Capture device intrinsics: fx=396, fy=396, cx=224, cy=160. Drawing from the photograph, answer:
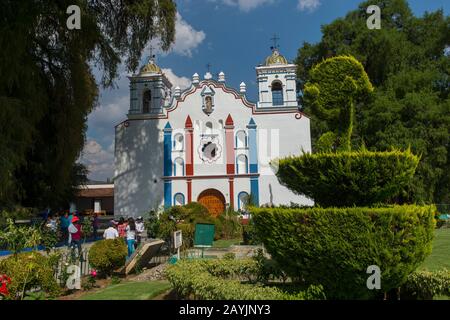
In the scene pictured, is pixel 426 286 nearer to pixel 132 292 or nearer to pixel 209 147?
pixel 132 292

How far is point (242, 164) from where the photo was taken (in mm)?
23625

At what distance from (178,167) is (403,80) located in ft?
46.5

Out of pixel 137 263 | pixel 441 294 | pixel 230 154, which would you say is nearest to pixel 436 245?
pixel 441 294

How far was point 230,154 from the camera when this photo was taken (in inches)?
931

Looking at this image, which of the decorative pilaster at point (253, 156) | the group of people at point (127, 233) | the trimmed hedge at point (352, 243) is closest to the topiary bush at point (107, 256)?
the group of people at point (127, 233)

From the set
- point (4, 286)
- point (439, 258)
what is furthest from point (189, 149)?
point (4, 286)

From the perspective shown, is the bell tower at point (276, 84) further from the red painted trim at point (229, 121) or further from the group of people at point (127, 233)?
the group of people at point (127, 233)

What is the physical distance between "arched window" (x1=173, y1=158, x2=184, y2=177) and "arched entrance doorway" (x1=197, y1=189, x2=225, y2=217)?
184 cm

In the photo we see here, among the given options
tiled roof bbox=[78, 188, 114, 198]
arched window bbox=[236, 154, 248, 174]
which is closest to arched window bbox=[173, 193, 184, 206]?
arched window bbox=[236, 154, 248, 174]

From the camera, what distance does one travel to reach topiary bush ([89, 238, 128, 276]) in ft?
31.2

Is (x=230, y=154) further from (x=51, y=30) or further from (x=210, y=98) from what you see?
(x=51, y=30)

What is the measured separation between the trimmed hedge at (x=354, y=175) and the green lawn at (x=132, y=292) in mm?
3413

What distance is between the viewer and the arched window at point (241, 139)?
23750 millimetres

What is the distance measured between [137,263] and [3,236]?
345cm
